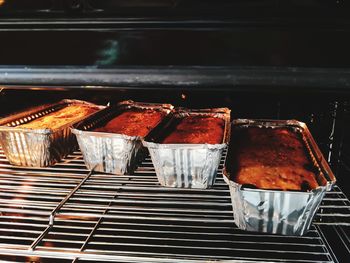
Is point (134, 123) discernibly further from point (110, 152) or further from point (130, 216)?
point (130, 216)

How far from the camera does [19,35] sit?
858mm

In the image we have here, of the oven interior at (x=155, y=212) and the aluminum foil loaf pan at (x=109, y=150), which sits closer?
the oven interior at (x=155, y=212)

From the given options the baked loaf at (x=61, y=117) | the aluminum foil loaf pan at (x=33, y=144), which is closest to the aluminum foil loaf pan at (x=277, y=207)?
the aluminum foil loaf pan at (x=33, y=144)

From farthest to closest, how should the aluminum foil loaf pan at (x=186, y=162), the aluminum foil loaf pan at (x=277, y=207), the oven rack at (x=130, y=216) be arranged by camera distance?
the aluminum foil loaf pan at (x=186, y=162)
the oven rack at (x=130, y=216)
the aluminum foil loaf pan at (x=277, y=207)

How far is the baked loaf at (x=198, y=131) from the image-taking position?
1755 mm

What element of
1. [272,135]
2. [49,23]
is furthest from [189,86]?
[272,135]

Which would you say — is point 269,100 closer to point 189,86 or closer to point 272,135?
point 272,135

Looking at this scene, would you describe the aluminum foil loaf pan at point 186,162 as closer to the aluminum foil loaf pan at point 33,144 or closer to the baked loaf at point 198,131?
the baked loaf at point 198,131

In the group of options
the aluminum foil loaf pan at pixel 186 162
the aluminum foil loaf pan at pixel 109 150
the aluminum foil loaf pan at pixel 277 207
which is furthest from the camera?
the aluminum foil loaf pan at pixel 109 150

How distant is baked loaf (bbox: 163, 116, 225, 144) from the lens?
175 cm

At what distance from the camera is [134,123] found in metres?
2.05

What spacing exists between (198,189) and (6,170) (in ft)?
3.51

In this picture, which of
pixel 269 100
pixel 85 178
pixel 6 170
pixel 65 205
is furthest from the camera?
pixel 269 100

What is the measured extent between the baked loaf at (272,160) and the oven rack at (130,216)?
14cm
